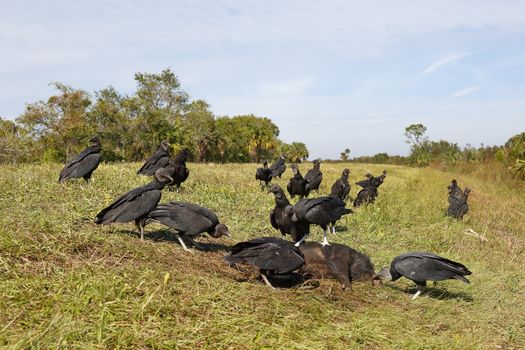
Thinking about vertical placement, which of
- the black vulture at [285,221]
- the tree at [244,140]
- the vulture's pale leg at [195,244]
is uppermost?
the tree at [244,140]

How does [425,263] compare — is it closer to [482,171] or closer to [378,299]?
[378,299]

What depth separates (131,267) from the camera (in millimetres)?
4031

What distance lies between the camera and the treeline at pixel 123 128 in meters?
32.9

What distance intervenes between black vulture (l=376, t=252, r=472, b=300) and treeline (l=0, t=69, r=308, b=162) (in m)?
21.4

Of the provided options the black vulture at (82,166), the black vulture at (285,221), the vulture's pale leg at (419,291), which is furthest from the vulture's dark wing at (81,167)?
the vulture's pale leg at (419,291)

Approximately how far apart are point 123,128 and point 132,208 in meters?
33.5

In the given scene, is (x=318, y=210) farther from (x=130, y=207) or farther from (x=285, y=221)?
(x=130, y=207)

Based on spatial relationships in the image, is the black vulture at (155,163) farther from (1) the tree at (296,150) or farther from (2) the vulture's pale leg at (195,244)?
(1) the tree at (296,150)

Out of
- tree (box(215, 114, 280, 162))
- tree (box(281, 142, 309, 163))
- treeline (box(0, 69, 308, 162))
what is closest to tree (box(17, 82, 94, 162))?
treeline (box(0, 69, 308, 162))

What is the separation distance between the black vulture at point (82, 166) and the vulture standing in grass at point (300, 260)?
4.03 meters

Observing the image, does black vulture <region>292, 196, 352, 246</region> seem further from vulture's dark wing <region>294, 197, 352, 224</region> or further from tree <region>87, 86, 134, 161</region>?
tree <region>87, 86, 134, 161</region>

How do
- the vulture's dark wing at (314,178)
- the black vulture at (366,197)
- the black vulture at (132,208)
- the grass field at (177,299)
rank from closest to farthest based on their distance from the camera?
the grass field at (177,299) → the black vulture at (132,208) → the black vulture at (366,197) → the vulture's dark wing at (314,178)

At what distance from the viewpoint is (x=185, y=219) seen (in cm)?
514

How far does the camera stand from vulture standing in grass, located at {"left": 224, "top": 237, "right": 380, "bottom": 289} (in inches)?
177
